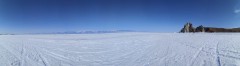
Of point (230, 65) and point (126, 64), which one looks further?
point (126, 64)

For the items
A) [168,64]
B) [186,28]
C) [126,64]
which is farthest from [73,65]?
[186,28]

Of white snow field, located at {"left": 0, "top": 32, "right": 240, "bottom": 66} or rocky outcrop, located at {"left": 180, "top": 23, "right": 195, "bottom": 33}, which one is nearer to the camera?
white snow field, located at {"left": 0, "top": 32, "right": 240, "bottom": 66}

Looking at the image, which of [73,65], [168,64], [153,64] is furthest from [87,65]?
[168,64]

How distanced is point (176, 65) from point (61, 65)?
3022 mm

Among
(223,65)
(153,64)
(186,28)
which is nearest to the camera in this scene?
(223,65)

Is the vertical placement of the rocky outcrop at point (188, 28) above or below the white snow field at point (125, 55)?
above

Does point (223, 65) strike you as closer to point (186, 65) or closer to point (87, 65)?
point (186, 65)

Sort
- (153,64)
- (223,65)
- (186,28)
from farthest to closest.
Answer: (186,28) → (153,64) → (223,65)

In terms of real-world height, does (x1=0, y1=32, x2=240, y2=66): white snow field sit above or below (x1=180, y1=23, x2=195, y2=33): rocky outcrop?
below

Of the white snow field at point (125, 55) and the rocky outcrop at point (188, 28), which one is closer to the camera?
the white snow field at point (125, 55)

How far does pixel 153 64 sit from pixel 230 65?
189 centimetres

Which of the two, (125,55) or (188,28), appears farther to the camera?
(188,28)

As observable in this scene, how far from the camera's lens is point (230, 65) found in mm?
5738

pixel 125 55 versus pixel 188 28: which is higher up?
pixel 188 28
